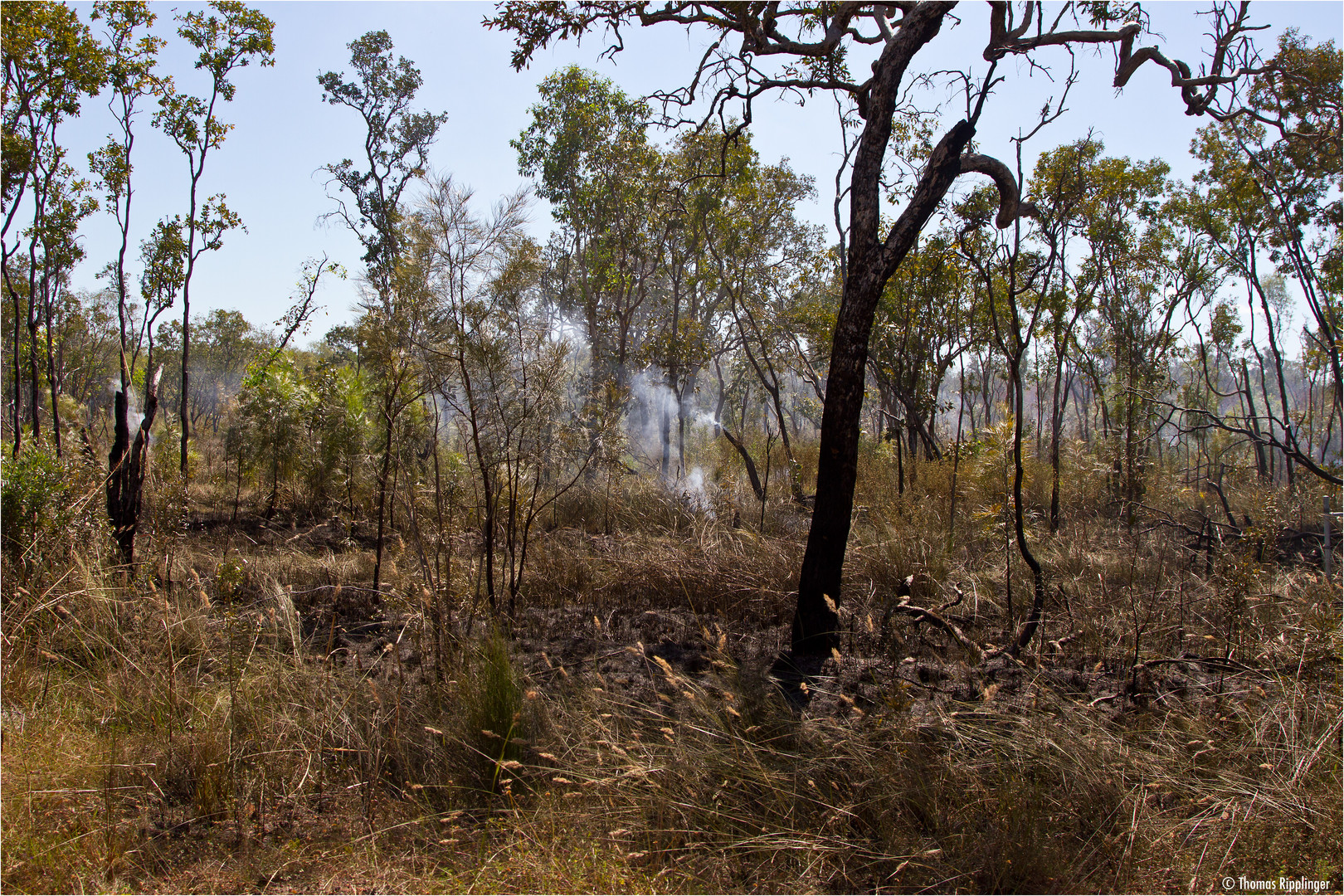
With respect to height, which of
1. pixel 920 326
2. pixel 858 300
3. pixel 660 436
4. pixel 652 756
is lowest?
pixel 652 756

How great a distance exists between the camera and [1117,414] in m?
16.0

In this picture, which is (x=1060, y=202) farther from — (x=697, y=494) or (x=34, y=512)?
(x=34, y=512)

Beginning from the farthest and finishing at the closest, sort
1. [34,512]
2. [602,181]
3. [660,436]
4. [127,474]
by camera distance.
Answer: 1. [660,436]
2. [602,181]
3. [127,474]
4. [34,512]

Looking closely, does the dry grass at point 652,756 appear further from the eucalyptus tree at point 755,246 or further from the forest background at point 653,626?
the eucalyptus tree at point 755,246

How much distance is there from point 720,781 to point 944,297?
11.8 metres

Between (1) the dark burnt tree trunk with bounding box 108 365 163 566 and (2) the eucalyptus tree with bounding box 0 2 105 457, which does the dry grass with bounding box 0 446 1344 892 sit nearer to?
(1) the dark burnt tree trunk with bounding box 108 365 163 566

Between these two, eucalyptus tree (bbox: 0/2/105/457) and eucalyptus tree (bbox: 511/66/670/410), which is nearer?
eucalyptus tree (bbox: 0/2/105/457)

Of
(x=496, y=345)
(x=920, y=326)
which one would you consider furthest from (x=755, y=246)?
(x=496, y=345)

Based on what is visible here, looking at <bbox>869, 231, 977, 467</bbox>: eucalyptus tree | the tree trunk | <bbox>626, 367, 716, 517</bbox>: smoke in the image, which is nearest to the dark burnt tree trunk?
<bbox>626, 367, 716, 517</bbox>: smoke

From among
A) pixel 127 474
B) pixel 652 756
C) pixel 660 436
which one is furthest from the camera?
pixel 660 436

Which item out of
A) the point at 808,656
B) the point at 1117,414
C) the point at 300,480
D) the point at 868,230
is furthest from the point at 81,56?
the point at 1117,414

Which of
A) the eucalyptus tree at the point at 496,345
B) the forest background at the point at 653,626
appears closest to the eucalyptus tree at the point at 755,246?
the forest background at the point at 653,626

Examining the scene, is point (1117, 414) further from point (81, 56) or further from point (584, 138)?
point (81, 56)

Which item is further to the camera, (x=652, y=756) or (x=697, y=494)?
(x=697, y=494)
